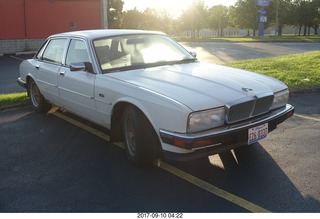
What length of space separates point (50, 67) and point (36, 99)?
4.23ft

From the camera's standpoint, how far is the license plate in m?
3.81

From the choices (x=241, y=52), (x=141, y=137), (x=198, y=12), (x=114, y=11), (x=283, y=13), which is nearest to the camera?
(x=141, y=137)

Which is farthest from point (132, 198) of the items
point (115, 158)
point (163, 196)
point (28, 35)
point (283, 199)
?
point (28, 35)

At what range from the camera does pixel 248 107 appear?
3.85 meters

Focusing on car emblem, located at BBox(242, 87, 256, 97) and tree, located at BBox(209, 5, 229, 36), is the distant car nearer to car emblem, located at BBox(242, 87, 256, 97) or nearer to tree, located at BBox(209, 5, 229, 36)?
car emblem, located at BBox(242, 87, 256, 97)

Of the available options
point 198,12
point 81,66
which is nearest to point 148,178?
point 81,66

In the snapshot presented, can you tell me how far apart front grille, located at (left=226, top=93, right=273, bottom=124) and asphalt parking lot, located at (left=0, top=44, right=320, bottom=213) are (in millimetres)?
649

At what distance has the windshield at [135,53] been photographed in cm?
483

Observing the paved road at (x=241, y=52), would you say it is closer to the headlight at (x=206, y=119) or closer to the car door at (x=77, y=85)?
the car door at (x=77, y=85)

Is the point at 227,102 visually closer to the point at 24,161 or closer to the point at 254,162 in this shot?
the point at 254,162

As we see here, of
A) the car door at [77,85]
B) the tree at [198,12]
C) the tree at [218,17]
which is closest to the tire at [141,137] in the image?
the car door at [77,85]

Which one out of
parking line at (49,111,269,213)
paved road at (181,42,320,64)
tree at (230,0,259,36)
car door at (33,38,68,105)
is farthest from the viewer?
tree at (230,0,259,36)

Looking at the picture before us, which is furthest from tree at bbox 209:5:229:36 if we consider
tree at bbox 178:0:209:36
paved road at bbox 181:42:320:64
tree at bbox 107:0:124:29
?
paved road at bbox 181:42:320:64

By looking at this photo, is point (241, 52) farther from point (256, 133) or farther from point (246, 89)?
point (256, 133)
